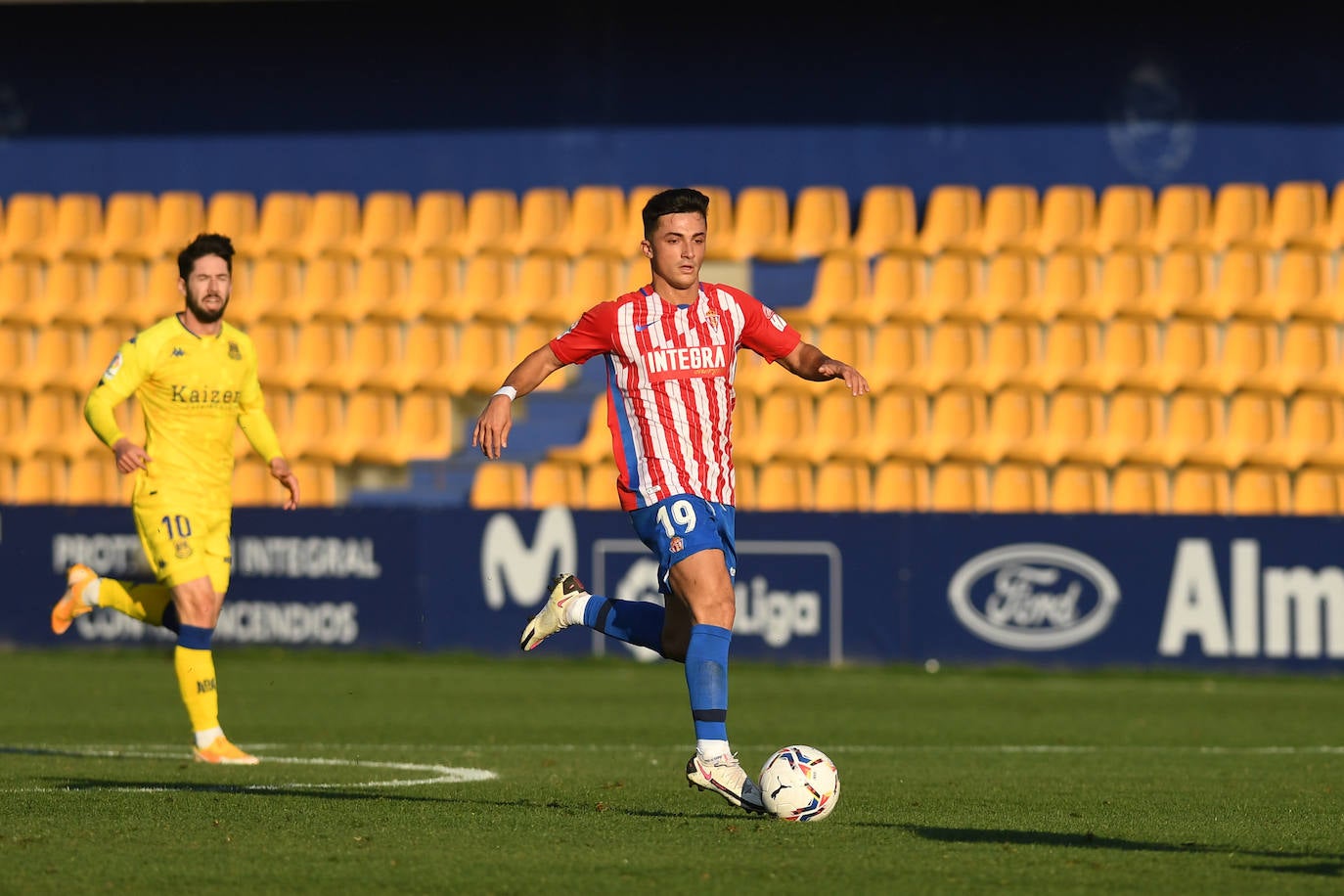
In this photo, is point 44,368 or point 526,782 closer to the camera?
point 526,782

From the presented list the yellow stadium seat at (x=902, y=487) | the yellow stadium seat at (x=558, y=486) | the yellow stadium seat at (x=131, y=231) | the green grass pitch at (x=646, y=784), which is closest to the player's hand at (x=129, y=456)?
the green grass pitch at (x=646, y=784)

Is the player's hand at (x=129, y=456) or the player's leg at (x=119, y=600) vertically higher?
the player's hand at (x=129, y=456)

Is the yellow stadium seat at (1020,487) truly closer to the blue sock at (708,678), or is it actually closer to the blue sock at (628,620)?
the blue sock at (628,620)

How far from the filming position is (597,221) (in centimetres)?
1839

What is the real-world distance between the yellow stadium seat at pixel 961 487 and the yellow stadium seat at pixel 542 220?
4.36 meters

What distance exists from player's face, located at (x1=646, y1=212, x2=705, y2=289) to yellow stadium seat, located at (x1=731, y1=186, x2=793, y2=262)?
35.3 ft

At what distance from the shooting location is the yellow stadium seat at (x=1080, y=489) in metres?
16.0

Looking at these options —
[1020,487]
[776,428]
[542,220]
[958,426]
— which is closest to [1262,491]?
[1020,487]

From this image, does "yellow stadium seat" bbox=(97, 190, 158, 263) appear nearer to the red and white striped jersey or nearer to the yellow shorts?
the yellow shorts

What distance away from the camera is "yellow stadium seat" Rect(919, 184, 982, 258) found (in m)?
17.6

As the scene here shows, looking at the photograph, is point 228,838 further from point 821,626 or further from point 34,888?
point 821,626

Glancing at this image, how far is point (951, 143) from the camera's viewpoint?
63.0ft

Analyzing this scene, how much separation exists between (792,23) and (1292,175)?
16.3ft

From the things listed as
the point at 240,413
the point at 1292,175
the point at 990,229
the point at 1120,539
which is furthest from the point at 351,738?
the point at 1292,175
